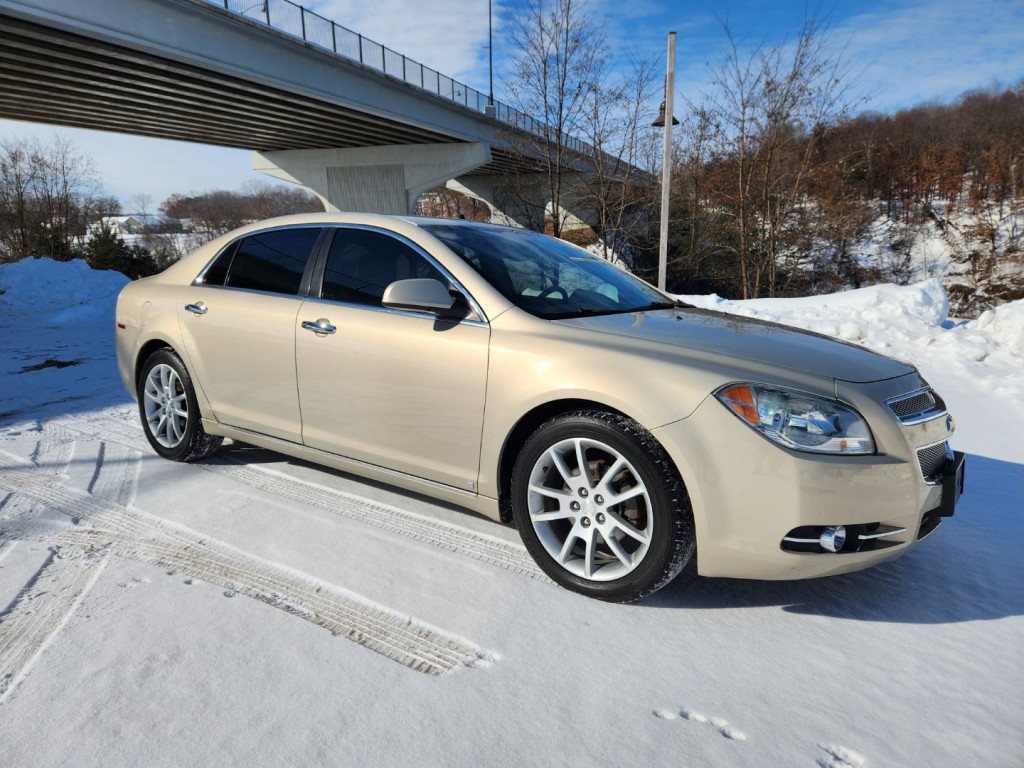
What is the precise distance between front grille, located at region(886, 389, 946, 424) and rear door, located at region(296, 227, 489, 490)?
1.63 metres

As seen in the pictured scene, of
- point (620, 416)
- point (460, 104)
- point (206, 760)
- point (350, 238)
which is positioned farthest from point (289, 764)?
point (460, 104)

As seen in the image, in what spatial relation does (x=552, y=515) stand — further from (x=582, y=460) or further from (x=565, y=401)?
(x=565, y=401)

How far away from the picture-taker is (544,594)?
2760mm

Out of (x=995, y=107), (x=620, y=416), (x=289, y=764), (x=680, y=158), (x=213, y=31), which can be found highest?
(x=995, y=107)

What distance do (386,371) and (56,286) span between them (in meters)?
15.1

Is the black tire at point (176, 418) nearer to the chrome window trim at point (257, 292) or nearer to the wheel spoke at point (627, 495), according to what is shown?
the chrome window trim at point (257, 292)

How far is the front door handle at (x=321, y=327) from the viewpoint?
341 cm

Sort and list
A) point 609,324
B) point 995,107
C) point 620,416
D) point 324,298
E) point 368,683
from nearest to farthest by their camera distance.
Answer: point 368,683, point 620,416, point 609,324, point 324,298, point 995,107

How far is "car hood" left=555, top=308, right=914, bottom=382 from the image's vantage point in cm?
263

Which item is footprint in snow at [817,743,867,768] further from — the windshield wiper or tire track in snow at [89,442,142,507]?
tire track in snow at [89,442,142,507]

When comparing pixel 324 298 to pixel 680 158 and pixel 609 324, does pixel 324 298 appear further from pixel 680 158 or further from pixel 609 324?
pixel 680 158

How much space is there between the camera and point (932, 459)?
2584mm

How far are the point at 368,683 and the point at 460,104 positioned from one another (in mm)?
29668

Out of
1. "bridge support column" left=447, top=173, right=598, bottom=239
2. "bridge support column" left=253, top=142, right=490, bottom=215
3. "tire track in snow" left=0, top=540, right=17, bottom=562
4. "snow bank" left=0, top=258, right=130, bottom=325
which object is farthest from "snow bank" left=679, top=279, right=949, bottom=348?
"bridge support column" left=253, top=142, right=490, bottom=215
